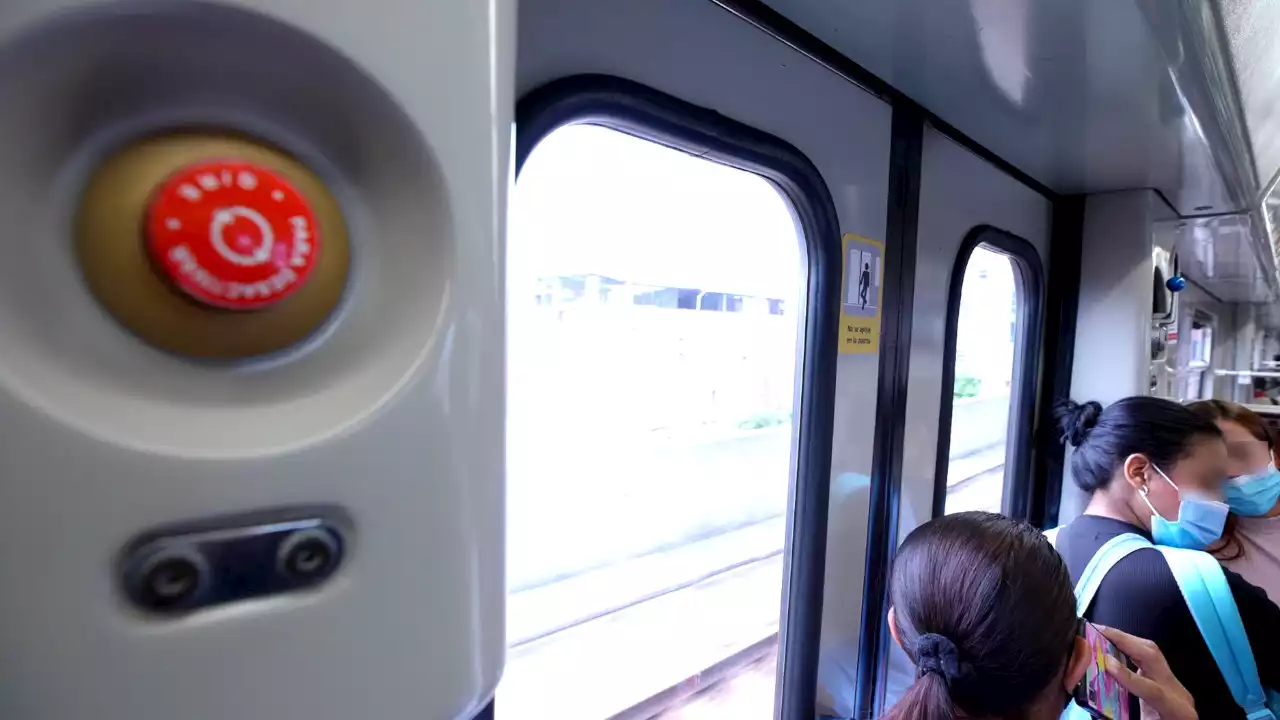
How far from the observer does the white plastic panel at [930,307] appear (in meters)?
1.76

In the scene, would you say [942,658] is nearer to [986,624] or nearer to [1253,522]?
[986,624]

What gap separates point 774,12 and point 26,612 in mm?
1325

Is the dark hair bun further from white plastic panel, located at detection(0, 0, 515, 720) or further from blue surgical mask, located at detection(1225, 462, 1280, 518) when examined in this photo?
white plastic panel, located at detection(0, 0, 515, 720)

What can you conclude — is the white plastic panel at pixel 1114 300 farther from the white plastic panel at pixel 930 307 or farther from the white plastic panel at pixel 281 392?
the white plastic panel at pixel 281 392

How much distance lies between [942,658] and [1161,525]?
39.3 inches

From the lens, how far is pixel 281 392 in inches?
13.2

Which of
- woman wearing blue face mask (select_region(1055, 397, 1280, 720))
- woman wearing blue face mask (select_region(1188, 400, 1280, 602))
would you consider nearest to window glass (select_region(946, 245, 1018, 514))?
woman wearing blue face mask (select_region(1055, 397, 1280, 720))

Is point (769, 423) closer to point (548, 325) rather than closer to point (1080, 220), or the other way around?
point (548, 325)

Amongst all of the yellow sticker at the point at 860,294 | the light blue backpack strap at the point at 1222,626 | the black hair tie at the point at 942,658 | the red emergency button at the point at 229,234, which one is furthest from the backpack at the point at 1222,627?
the red emergency button at the point at 229,234

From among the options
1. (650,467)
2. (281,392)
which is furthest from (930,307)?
(650,467)

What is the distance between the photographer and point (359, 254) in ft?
1.17

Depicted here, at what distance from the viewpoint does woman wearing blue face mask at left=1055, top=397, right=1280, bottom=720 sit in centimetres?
125

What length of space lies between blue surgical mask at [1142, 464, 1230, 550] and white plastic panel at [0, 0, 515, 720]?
1794 millimetres

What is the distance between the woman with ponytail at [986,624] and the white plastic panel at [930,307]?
731 mm
